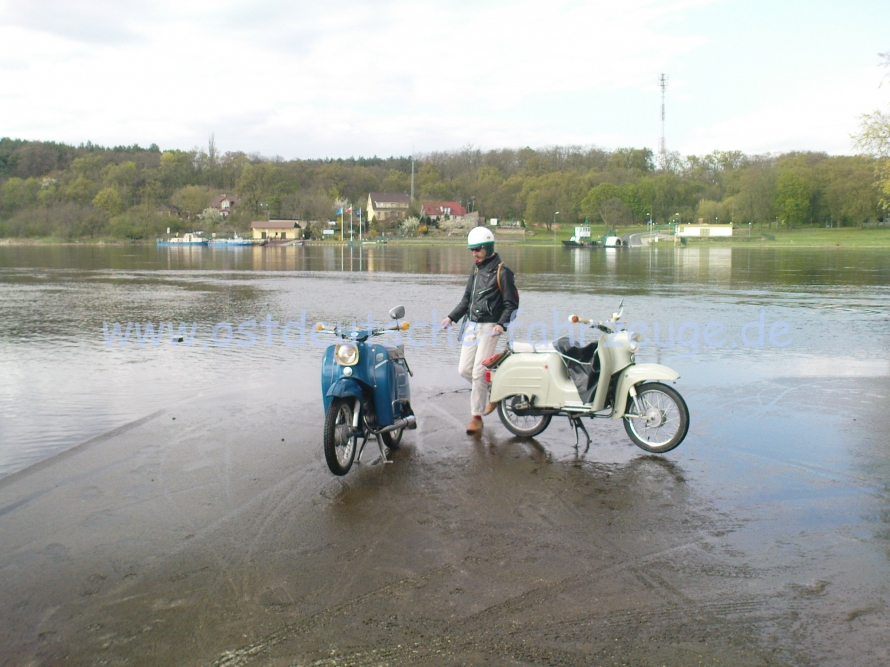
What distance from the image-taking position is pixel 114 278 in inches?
1204

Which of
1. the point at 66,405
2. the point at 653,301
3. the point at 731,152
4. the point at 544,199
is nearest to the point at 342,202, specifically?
the point at 544,199

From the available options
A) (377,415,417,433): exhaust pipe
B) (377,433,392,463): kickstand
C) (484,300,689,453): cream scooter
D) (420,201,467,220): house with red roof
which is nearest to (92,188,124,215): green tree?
(420,201,467,220): house with red roof

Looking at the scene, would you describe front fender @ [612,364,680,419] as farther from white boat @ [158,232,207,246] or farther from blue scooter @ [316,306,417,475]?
white boat @ [158,232,207,246]

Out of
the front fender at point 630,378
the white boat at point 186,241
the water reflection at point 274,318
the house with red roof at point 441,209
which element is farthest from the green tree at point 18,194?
the front fender at point 630,378

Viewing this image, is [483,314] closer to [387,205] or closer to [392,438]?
[392,438]

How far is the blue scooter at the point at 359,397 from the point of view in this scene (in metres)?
5.90

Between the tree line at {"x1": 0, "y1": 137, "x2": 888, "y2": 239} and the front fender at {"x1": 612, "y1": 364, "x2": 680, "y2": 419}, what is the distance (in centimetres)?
11063

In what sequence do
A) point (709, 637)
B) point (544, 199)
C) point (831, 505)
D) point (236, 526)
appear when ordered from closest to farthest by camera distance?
point (709, 637)
point (236, 526)
point (831, 505)
point (544, 199)

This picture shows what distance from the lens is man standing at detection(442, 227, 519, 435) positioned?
7219 millimetres

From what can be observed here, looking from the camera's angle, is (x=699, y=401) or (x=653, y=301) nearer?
(x=699, y=401)

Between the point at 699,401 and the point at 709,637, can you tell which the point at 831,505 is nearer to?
the point at 709,637

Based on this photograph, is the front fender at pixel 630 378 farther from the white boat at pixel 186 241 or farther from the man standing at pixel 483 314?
the white boat at pixel 186 241

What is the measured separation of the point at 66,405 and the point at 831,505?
7538mm

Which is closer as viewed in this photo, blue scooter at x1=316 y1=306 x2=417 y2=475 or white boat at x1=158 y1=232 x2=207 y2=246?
blue scooter at x1=316 y1=306 x2=417 y2=475
